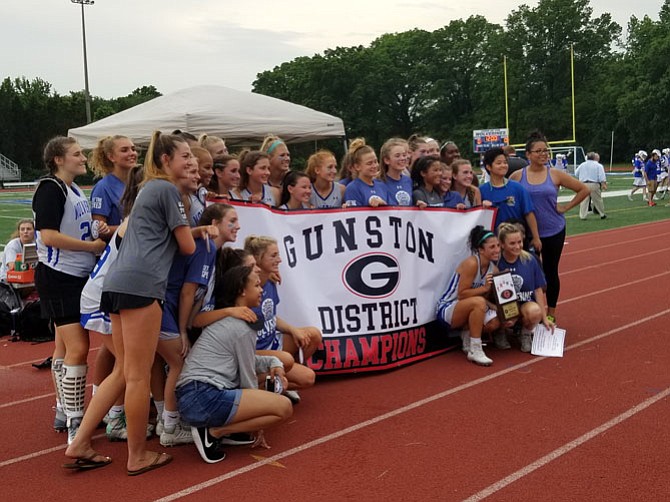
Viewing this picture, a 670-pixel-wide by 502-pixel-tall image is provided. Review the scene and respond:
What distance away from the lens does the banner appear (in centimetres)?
541

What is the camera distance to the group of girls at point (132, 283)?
12.1 ft

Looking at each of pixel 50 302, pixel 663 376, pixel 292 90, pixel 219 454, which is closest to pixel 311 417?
pixel 219 454

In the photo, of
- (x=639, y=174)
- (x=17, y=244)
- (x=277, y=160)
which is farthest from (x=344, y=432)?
(x=639, y=174)

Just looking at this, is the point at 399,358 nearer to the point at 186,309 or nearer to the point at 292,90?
the point at 186,309

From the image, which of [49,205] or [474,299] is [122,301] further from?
[474,299]

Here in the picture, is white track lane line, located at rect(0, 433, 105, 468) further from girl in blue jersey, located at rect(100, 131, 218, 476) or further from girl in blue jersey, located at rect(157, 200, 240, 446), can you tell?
girl in blue jersey, located at rect(100, 131, 218, 476)

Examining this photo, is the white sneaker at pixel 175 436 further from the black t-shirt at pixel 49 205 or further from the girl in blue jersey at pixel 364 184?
the girl in blue jersey at pixel 364 184

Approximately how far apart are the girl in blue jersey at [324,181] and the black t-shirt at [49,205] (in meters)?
2.10

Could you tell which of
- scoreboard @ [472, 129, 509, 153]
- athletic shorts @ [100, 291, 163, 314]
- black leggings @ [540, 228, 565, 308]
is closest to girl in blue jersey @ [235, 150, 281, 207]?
athletic shorts @ [100, 291, 163, 314]

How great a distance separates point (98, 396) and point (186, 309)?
0.67 metres

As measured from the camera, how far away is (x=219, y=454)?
403cm

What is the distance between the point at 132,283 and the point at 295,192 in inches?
84.9

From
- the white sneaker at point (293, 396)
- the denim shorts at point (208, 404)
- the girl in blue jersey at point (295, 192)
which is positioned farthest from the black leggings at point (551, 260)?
the denim shorts at point (208, 404)

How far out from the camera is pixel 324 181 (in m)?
5.84
